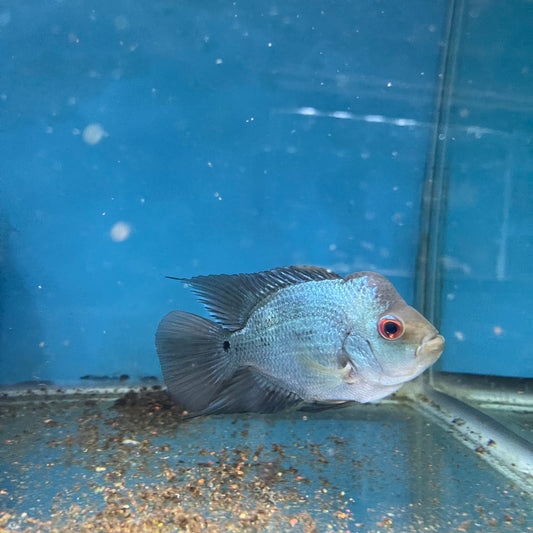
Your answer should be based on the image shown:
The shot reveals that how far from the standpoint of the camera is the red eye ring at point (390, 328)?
4.67 feet

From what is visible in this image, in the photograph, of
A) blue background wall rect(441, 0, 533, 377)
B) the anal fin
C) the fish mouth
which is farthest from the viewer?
blue background wall rect(441, 0, 533, 377)

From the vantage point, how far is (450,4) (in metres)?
2.65

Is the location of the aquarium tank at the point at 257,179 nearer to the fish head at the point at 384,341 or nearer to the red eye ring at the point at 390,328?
the fish head at the point at 384,341

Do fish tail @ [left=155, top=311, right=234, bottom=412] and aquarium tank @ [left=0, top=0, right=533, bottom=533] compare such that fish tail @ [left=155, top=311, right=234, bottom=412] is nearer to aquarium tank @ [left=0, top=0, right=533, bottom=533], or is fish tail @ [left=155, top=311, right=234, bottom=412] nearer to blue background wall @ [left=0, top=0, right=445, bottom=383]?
aquarium tank @ [left=0, top=0, right=533, bottom=533]

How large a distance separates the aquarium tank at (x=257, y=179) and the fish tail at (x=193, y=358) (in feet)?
1.99

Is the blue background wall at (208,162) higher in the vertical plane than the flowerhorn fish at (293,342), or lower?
higher

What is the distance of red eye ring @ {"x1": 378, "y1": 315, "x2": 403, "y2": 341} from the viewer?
1424 mm

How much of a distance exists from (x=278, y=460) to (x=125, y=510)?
683 mm

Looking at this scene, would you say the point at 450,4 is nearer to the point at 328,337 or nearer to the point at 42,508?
the point at 328,337

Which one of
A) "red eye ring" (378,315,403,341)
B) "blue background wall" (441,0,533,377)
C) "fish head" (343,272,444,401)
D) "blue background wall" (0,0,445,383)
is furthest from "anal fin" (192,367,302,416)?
"blue background wall" (441,0,533,377)

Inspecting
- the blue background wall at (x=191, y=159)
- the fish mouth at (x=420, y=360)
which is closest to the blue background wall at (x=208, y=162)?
the blue background wall at (x=191, y=159)

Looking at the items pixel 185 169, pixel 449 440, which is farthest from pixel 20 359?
pixel 449 440

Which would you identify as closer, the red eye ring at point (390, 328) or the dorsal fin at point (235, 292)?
the red eye ring at point (390, 328)

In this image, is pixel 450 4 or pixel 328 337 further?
pixel 450 4
